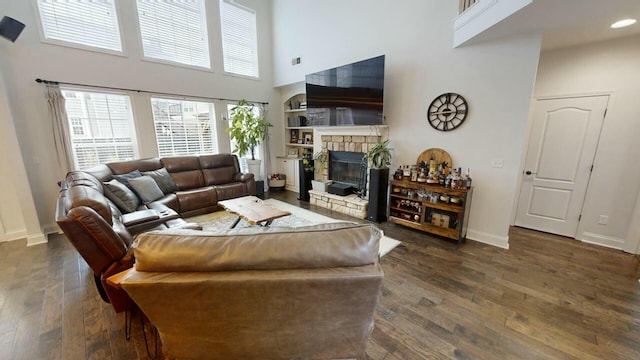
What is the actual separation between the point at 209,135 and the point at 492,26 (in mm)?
5187

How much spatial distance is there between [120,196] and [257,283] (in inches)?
116

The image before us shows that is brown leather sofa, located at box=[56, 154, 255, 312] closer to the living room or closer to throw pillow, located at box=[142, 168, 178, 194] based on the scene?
throw pillow, located at box=[142, 168, 178, 194]

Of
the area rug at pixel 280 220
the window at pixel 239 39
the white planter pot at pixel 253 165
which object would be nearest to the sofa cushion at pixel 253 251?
the area rug at pixel 280 220

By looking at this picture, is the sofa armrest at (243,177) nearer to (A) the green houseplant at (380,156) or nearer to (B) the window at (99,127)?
(B) the window at (99,127)

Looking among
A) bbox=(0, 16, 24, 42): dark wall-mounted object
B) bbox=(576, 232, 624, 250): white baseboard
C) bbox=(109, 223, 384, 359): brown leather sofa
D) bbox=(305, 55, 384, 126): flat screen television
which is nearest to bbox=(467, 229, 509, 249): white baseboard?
bbox=(576, 232, 624, 250): white baseboard

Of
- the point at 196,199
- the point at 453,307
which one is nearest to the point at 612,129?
the point at 453,307

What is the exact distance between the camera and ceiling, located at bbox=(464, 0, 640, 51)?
2.06 m

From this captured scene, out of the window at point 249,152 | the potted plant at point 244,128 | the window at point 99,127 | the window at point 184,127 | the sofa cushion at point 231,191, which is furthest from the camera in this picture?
the window at point 249,152

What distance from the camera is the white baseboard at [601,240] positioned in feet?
10.1

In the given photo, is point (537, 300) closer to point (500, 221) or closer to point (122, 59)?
point (500, 221)

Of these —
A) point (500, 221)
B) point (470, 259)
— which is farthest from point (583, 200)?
point (470, 259)

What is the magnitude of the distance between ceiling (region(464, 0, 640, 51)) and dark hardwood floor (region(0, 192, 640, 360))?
2.57m

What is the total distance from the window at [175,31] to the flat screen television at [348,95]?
93.4 inches

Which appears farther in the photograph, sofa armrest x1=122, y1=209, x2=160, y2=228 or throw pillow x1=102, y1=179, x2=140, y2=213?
throw pillow x1=102, y1=179, x2=140, y2=213
